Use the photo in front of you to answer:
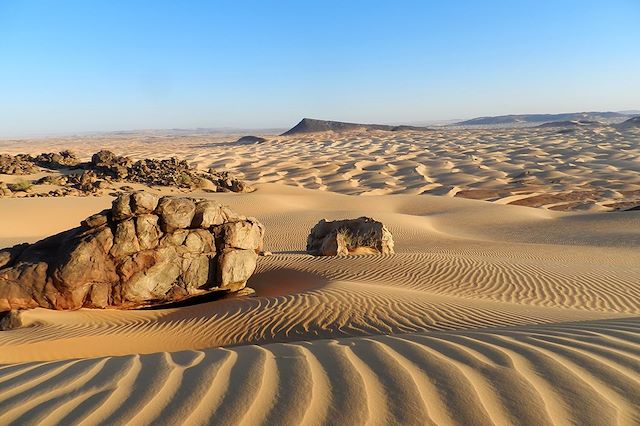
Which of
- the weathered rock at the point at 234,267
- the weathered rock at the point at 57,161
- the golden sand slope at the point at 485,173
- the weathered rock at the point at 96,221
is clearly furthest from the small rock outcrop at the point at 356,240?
the weathered rock at the point at 57,161

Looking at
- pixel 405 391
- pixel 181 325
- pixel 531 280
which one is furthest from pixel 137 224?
pixel 531 280

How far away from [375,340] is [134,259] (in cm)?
564

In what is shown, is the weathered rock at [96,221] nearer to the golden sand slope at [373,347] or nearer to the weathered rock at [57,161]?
the golden sand slope at [373,347]

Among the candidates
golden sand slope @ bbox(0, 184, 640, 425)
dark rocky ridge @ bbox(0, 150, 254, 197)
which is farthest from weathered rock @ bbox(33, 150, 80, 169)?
golden sand slope @ bbox(0, 184, 640, 425)

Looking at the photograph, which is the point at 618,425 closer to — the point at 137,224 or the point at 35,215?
the point at 137,224

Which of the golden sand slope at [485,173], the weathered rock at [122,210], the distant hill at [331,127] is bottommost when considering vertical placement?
the golden sand slope at [485,173]

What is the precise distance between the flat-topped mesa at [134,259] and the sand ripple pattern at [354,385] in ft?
14.7

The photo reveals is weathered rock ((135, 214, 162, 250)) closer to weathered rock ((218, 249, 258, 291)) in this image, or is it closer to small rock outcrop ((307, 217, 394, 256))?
weathered rock ((218, 249, 258, 291))

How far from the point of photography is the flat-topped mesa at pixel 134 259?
25.4 feet

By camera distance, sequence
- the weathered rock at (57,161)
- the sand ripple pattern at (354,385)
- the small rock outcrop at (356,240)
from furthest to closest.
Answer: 1. the weathered rock at (57,161)
2. the small rock outcrop at (356,240)
3. the sand ripple pattern at (354,385)

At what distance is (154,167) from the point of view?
2697cm

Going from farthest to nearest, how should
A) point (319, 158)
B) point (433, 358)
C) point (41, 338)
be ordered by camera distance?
point (319, 158), point (41, 338), point (433, 358)

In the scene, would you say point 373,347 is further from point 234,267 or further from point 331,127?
point 331,127

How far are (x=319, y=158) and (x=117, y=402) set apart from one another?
151 feet
